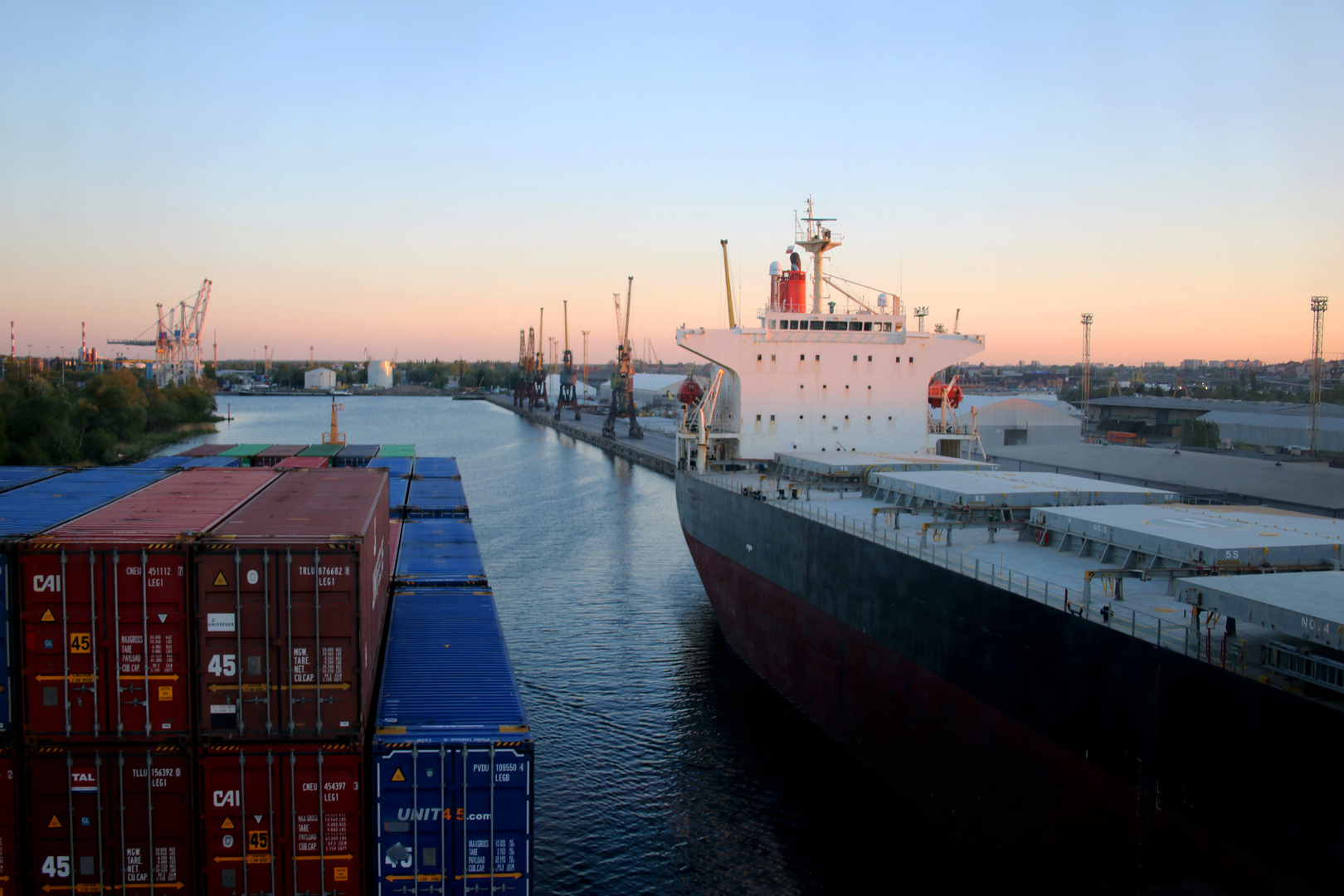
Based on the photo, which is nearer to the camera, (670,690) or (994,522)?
(994,522)

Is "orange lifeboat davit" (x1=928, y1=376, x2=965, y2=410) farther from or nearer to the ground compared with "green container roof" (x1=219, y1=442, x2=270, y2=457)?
Result: farther from the ground

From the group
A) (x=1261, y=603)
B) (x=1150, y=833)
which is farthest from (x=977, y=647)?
(x=1261, y=603)

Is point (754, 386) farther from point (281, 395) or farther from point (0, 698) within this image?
point (281, 395)

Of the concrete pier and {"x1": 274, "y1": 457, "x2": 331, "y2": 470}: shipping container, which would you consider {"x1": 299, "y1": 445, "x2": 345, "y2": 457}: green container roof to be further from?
the concrete pier

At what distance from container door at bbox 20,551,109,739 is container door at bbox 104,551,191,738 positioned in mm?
132

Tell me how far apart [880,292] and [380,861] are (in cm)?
2095

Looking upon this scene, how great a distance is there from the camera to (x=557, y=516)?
4103 centimetres

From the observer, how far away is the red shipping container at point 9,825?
733cm

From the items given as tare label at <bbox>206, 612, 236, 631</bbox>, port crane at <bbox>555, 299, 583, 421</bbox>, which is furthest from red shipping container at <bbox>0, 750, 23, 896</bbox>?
port crane at <bbox>555, 299, 583, 421</bbox>

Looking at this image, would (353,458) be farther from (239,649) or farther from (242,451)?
(239,649)

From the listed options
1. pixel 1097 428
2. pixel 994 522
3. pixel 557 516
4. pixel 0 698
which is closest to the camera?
pixel 0 698

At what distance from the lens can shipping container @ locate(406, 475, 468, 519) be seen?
19.7 m

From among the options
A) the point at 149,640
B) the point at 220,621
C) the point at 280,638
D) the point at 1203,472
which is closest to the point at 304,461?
the point at 149,640

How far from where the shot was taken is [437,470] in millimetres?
27891
